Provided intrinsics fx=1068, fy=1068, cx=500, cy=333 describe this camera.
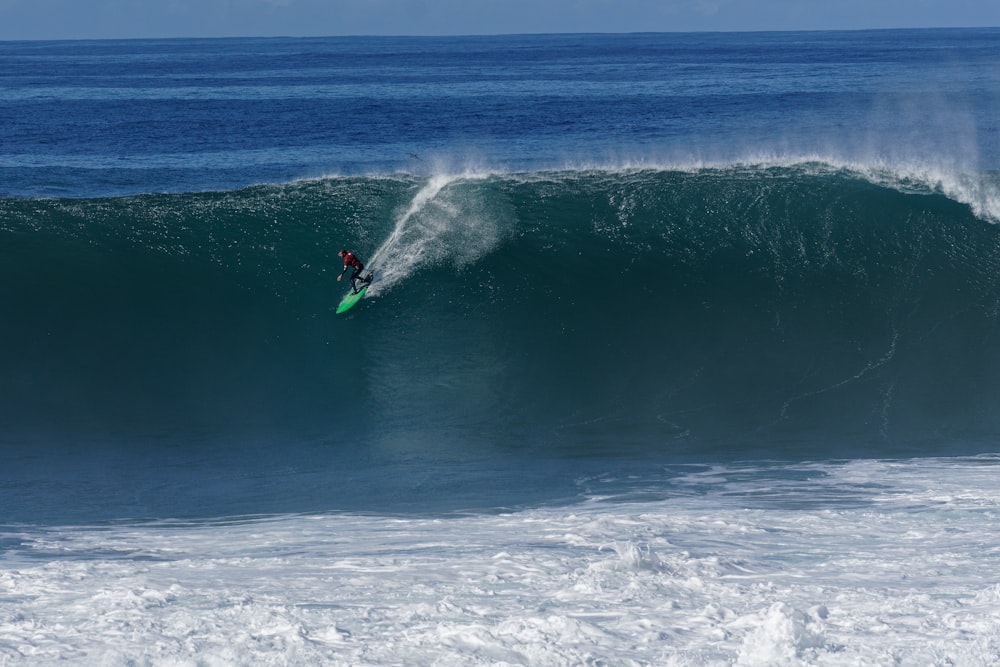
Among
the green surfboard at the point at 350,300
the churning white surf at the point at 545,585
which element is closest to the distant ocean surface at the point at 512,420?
the churning white surf at the point at 545,585

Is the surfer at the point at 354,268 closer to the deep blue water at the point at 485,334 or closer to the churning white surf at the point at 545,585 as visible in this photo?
the deep blue water at the point at 485,334

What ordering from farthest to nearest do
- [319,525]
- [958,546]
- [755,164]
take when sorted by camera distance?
[755,164]
[319,525]
[958,546]

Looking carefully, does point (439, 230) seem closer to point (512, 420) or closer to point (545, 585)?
point (512, 420)

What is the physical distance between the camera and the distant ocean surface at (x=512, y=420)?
19.6ft

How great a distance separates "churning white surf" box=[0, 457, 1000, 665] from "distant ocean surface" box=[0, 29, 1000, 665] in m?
0.03

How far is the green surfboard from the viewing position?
13.5 m

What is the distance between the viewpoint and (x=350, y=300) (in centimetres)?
1361

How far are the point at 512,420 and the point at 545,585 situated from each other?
15.1ft

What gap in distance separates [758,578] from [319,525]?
11.2 feet

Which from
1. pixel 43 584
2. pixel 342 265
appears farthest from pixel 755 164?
pixel 43 584

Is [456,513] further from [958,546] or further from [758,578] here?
[958,546]

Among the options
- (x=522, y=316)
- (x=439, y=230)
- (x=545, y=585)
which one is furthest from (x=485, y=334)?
(x=545, y=585)

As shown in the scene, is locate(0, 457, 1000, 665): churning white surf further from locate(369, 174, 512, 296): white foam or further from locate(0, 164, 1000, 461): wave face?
locate(369, 174, 512, 296): white foam

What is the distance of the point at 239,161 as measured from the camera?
2738cm
